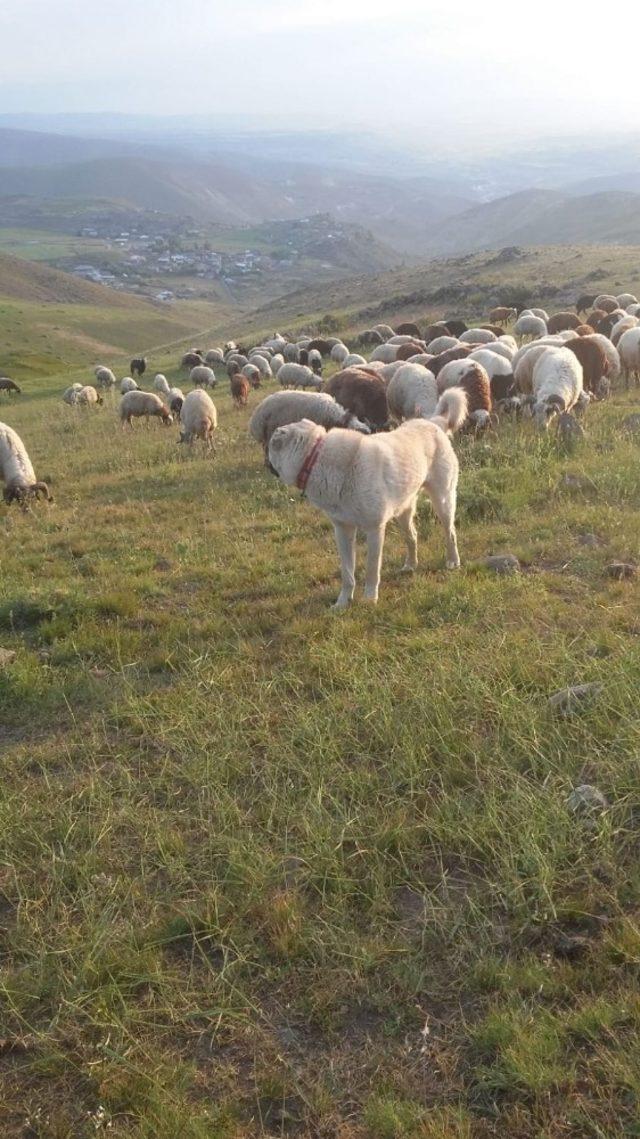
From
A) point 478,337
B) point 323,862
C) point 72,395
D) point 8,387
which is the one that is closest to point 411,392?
point 478,337

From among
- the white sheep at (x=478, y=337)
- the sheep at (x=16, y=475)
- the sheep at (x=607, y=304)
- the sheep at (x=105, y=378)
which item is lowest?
the sheep at (x=105, y=378)

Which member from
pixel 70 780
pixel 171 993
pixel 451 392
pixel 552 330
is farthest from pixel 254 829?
pixel 552 330

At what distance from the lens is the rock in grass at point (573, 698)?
4.60 meters

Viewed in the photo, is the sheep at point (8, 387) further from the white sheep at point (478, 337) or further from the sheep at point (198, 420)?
the white sheep at point (478, 337)

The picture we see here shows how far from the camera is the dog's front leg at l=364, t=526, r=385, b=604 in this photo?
6652 millimetres

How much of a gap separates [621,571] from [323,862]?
4192 mm

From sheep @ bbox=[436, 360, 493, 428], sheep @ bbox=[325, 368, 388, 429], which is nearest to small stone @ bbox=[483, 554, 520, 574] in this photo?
sheep @ bbox=[436, 360, 493, 428]

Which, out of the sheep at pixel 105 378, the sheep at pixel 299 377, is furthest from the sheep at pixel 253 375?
the sheep at pixel 105 378

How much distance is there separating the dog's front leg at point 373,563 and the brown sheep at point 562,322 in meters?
20.2

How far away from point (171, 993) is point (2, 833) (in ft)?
4.94

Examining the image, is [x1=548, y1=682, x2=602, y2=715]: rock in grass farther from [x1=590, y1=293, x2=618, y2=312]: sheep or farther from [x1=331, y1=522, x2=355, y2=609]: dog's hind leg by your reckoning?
[x1=590, y1=293, x2=618, y2=312]: sheep

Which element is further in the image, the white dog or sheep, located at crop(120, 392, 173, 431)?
sheep, located at crop(120, 392, 173, 431)

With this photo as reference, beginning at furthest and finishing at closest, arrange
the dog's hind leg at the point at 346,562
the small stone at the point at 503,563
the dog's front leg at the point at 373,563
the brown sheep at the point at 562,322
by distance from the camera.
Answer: the brown sheep at the point at 562,322 < the small stone at the point at 503,563 < the dog's hind leg at the point at 346,562 < the dog's front leg at the point at 373,563

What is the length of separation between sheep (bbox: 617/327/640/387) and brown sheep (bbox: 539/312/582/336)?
6108mm
